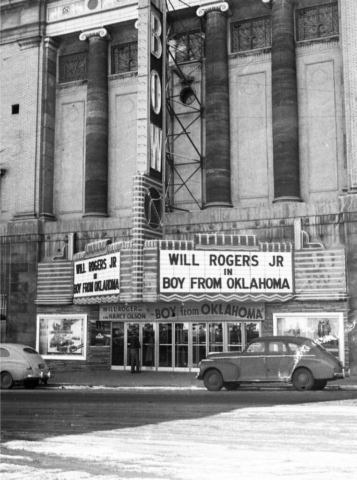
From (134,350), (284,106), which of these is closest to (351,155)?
(284,106)

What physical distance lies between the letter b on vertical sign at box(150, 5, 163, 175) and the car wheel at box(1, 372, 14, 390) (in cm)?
924

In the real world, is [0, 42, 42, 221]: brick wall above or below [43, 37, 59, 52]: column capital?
below

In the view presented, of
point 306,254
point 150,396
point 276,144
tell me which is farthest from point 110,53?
point 150,396

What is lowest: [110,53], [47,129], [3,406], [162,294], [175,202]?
[3,406]

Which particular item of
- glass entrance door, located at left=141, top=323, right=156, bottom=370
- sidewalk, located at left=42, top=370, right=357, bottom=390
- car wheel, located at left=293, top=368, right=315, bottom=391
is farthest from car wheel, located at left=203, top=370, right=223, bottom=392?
glass entrance door, located at left=141, top=323, right=156, bottom=370

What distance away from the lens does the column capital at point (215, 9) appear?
30.8 metres

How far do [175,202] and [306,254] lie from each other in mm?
7852

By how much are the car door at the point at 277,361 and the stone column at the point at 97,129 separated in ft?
46.4

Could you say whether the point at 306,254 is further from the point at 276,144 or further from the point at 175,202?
the point at 175,202

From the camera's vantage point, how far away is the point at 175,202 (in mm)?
31547

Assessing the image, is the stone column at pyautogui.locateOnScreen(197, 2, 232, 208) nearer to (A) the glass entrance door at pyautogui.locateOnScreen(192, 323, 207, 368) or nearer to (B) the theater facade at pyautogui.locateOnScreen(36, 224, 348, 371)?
(B) the theater facade at pyautogui.locateOnScreen(36, 224, 348, 371)

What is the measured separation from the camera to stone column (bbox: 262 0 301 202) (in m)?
28.6

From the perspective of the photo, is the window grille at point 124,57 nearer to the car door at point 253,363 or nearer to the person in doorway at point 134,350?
the person in doorway at point 134,350

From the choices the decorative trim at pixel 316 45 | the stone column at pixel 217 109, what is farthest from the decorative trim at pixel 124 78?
the decorative trim at pixel 316 45
